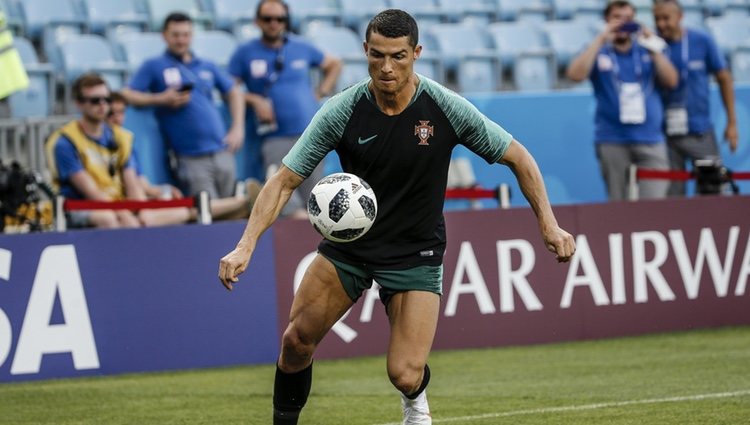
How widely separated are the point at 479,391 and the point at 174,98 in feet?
15.4

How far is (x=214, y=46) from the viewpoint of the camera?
16.1m

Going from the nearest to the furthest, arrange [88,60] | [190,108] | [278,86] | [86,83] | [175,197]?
[86,83], [175,197], [190,108], [278,86], [88,60]

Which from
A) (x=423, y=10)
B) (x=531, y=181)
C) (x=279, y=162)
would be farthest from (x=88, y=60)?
(x=531, y=181)

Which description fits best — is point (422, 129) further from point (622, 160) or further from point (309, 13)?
point (309, 13)

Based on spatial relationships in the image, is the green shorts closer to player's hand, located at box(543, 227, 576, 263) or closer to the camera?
player's hand, located at box(543, 227, 576, 263)

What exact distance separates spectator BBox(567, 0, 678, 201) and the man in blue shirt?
1.52 ft

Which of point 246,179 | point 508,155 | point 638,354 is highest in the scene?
point 508,155

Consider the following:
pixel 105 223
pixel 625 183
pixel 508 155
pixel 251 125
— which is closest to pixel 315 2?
pixel 251 125

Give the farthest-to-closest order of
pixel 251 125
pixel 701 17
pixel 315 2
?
pixel 701 17
pixel 315 2
pixel 251 125

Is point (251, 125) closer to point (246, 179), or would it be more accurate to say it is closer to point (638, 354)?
point (246, 179)

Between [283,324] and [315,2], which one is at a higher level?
[315,2]

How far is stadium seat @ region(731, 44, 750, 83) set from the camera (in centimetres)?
1895

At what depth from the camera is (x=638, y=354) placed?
11.3 m

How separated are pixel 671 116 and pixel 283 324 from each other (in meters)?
5.34
